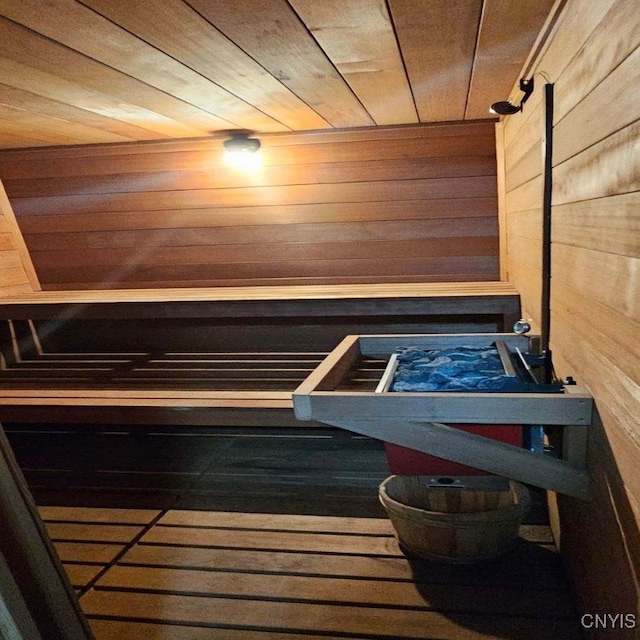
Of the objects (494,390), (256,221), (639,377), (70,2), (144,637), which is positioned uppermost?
(70,2)

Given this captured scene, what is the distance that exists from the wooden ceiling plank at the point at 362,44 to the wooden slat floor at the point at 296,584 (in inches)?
70.4

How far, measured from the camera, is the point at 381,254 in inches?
121

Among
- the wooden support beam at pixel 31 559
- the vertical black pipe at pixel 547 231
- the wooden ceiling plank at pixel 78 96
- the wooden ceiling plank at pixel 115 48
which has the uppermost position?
the wooden ceiling plank at pixel 78 96

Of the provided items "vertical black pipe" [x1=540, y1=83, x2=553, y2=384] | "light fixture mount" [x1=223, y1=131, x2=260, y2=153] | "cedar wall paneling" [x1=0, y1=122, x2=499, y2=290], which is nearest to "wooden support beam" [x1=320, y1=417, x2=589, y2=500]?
"vertical black pipe" [x1=540, y1=83, x2=553, y2=384]

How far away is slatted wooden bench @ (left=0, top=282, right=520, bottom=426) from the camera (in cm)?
253

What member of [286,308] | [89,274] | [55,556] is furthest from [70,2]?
[89,274]

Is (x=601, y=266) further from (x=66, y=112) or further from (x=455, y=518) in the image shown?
(x=66, y=112)

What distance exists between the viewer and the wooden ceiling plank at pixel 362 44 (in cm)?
121

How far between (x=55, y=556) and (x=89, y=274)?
2.60 m

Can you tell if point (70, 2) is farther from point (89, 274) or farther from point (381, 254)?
point (89, 274)

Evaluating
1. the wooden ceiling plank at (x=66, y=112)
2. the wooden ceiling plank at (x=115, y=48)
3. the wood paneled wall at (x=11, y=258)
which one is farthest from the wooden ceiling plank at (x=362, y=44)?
the wood paneled wall at (x=11, y=258)

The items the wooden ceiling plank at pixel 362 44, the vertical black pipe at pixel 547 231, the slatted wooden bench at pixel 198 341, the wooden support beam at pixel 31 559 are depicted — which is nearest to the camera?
the wooden support beam at pixel 31 559

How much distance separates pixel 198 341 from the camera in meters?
3.48

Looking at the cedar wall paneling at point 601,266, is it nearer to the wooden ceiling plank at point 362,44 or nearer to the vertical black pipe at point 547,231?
the vertical black pipe at point 547,231
